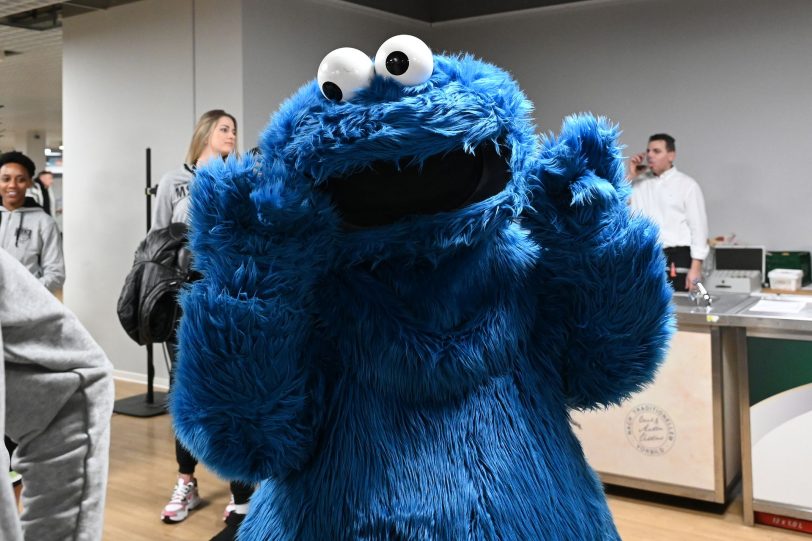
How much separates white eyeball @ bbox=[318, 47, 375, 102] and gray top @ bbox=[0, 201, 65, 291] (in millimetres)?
3639

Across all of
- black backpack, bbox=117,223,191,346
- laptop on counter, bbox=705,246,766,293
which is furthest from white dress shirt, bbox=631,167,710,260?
black backpack, bbox=117,223,191,346

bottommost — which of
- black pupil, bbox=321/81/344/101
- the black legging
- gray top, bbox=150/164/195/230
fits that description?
the black legging

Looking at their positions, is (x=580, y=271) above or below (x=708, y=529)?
above

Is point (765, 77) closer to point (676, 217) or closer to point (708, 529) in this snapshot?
point (676, 217)

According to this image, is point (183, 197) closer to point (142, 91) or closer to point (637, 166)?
point (142, 91)

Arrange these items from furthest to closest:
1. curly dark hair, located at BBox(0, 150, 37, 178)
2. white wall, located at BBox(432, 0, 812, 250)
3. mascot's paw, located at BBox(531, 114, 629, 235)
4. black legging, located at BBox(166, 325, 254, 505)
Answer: white wall, located at BBox(432, 0, 812, 250)
curly dark hair, located at BBox(0, 150, 37, 178)
black legging, located at BBox(166, 325, 254, 505)
mascot's paw, located at BBox(531, 114, 629, 235)

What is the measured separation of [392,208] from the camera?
104 cm

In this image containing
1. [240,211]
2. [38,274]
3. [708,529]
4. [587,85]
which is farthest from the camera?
[587,85]

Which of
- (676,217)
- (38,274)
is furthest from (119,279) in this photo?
(676,217)

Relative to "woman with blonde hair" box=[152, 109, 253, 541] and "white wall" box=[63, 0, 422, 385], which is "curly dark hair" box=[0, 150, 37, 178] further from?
"white wall" box=[63, 0, 422, 385]

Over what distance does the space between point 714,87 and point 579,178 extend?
5778mm

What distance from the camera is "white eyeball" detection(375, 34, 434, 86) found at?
0.98 m

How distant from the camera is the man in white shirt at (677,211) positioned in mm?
5578

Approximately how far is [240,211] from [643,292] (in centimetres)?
59
